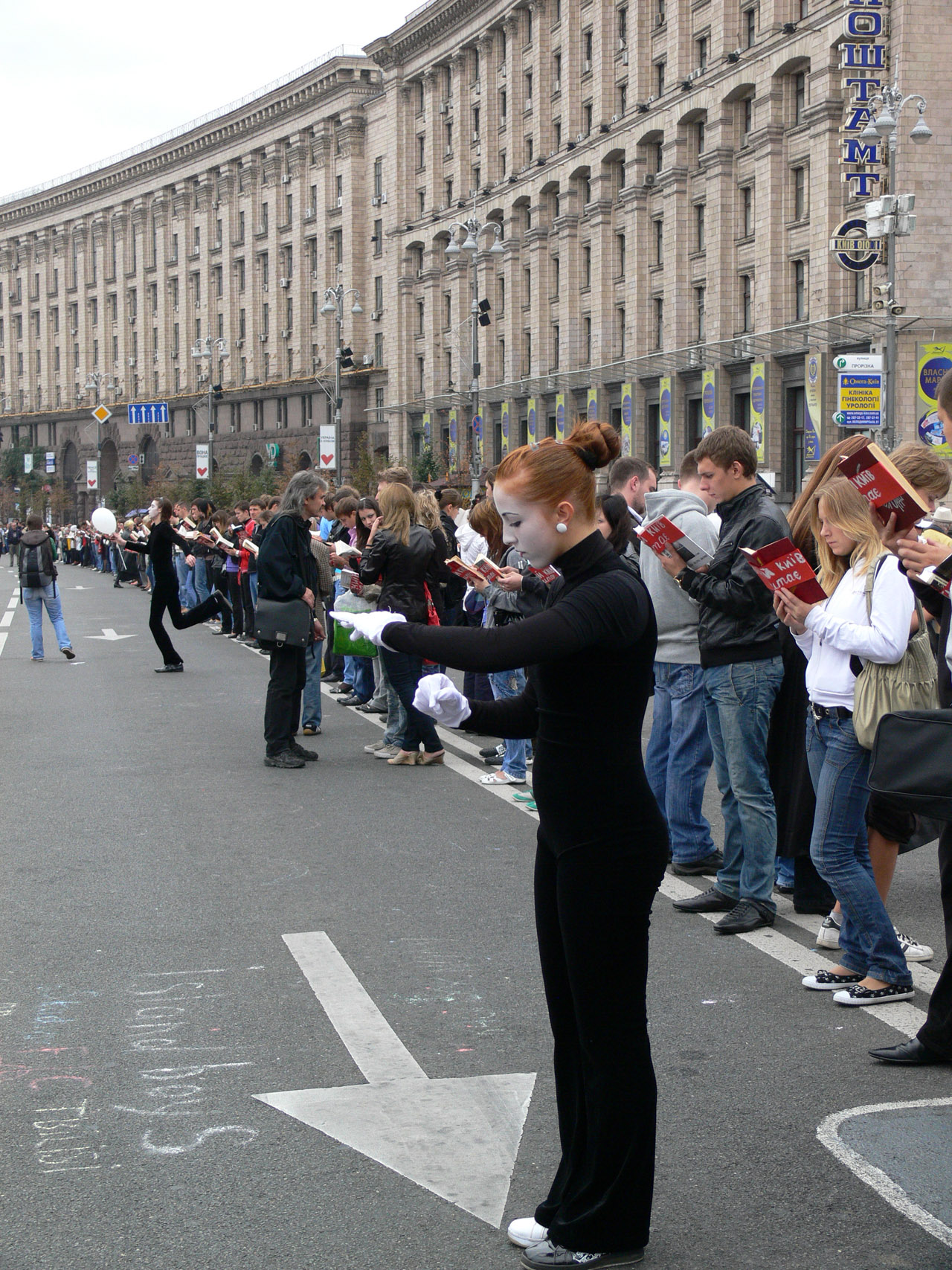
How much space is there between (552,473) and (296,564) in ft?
28.1

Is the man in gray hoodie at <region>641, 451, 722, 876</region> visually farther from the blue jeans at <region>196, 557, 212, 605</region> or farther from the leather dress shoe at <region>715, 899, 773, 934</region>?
the blue jeans at <region>196, 557, 212, 605</region>

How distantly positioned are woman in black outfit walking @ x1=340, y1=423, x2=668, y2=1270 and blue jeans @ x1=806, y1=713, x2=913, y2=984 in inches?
83.8

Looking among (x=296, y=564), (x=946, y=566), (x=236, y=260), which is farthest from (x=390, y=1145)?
(x=236, y=260)

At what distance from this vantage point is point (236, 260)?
94.2 metres

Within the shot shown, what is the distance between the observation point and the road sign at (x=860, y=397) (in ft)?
85.1

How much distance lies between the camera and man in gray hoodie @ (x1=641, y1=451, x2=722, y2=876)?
7.56 metres

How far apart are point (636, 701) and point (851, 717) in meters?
2.31

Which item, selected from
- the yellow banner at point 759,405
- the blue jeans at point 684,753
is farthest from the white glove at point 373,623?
the yellow banner at point 759,405

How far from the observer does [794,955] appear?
6.32 m

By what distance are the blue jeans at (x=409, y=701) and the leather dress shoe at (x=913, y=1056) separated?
255 inches

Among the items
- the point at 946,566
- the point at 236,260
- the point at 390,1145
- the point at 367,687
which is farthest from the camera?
the point at 236,260

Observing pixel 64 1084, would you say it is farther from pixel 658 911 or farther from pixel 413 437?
pixel 413 437

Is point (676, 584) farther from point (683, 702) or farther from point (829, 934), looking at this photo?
point (829, 934)

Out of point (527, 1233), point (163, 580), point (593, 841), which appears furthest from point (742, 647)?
point (163, 580)
